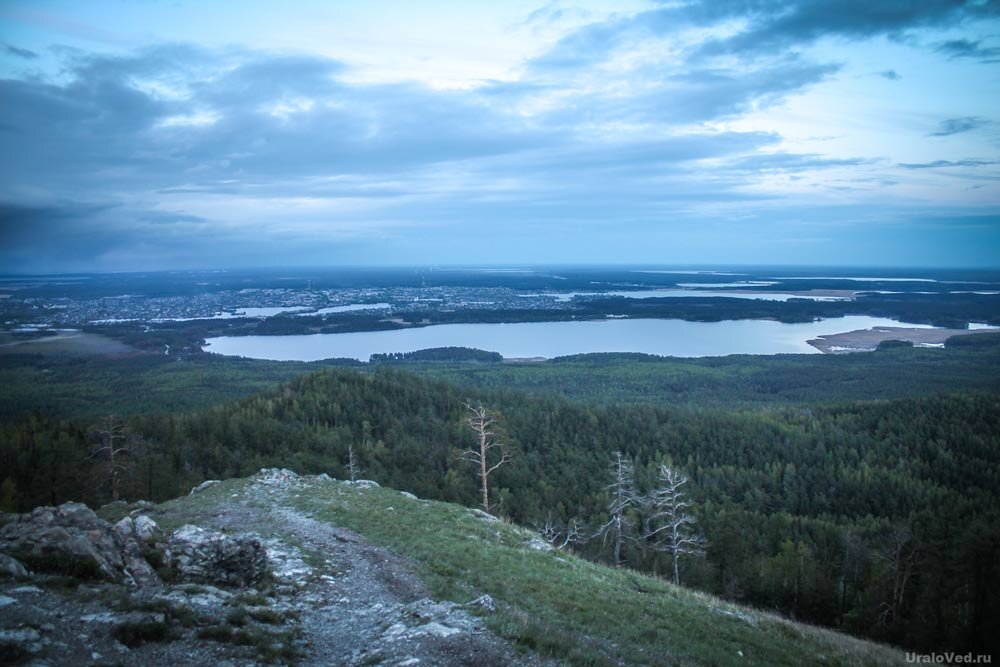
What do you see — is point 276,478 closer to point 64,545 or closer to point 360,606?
point 64,545

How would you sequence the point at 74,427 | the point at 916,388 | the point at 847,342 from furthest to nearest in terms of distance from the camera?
the point at 847,342 < the point at 916,388 < the point at 74,427

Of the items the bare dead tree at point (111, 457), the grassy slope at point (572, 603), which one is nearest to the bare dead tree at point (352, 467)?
the bare dead tree at point (111, 457)

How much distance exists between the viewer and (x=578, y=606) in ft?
42.5

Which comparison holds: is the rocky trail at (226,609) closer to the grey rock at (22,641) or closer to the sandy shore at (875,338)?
the grey rock at (22,641)

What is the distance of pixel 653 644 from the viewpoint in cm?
1113

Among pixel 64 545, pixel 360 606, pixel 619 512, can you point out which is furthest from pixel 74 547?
pixel 619 512

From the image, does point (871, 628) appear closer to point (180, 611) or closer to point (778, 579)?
point (778, 579)

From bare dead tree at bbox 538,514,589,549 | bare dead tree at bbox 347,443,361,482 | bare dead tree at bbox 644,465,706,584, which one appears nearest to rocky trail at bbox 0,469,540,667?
bare dead tree at bbox 644,465,706,584

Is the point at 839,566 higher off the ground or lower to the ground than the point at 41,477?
lower

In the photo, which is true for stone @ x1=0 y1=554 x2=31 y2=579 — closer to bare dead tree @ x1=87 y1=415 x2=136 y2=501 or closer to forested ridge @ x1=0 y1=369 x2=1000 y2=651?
bare dead tree @ x1=87 y1=415 x2=136 y2=501

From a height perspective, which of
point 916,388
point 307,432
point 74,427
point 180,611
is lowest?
point 916,388

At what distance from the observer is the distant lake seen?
480 ft

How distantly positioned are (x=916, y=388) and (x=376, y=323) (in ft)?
511

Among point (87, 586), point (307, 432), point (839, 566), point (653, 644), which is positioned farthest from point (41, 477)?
point (839, 566)
